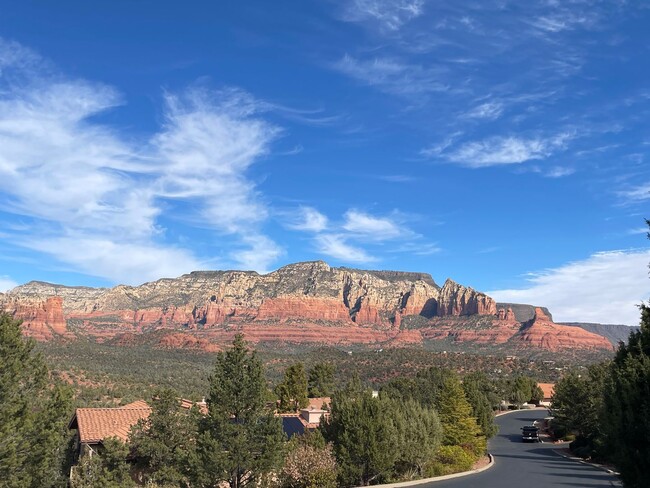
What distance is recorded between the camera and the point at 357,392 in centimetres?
2759

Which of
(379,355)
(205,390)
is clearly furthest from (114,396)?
(379,355)

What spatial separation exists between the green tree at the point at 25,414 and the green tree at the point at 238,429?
21.6 feet

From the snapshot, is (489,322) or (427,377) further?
(489,322)

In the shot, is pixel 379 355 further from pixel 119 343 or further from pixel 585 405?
pixel 585 405

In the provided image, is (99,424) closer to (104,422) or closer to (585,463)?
(104,422)

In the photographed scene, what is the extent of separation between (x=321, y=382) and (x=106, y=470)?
47.6 m

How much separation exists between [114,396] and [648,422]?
49.1m

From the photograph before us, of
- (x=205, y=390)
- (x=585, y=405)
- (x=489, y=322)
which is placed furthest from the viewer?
(x=489, y=322)

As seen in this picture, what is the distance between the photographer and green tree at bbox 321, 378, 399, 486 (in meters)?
24.9

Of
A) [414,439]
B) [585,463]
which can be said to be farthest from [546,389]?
[414,439]

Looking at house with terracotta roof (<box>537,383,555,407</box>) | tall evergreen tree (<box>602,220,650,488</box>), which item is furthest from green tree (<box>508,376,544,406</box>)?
tall evergreen tree (<box>602,220,650,488</box>)

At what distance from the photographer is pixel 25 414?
69.5 feet

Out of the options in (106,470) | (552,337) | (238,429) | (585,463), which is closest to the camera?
(238,429)

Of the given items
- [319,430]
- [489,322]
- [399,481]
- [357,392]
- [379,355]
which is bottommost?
[399,481]
